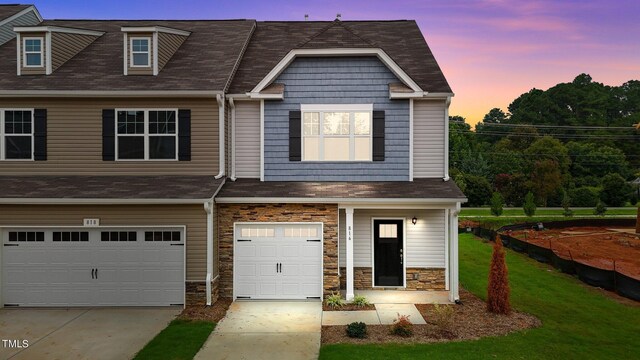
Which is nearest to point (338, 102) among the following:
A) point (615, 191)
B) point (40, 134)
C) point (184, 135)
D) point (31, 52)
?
point (184, 135)

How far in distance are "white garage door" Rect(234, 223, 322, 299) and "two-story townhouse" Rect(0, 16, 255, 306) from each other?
3.27 ft

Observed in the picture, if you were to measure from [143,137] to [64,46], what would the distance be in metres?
4.82

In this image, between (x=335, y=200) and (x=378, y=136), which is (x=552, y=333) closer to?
(x=335, y=200)

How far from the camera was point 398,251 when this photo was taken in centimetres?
1364

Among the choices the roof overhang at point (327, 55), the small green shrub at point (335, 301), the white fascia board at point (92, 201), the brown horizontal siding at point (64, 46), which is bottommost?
the small green shrub at point (335, 301)

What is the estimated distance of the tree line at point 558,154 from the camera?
145 feet

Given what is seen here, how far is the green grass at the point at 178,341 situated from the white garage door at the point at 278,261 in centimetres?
227

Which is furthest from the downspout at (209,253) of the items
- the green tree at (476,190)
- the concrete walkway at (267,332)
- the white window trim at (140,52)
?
the green tree at (476,190)

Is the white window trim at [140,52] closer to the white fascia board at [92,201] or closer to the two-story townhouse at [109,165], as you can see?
the two-story townhouse at [109,165]

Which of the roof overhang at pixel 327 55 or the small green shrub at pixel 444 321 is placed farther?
the roof overhang at pixel 327 55

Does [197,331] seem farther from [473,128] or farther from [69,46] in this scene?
[473,128]

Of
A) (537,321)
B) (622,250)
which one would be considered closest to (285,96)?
(537,321)

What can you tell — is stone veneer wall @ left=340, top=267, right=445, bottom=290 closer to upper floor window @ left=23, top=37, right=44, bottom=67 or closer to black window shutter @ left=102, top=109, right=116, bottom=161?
black window shutter @ left=102, top=109, right=116, bottom=161

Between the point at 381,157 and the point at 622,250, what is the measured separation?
16914 mm
